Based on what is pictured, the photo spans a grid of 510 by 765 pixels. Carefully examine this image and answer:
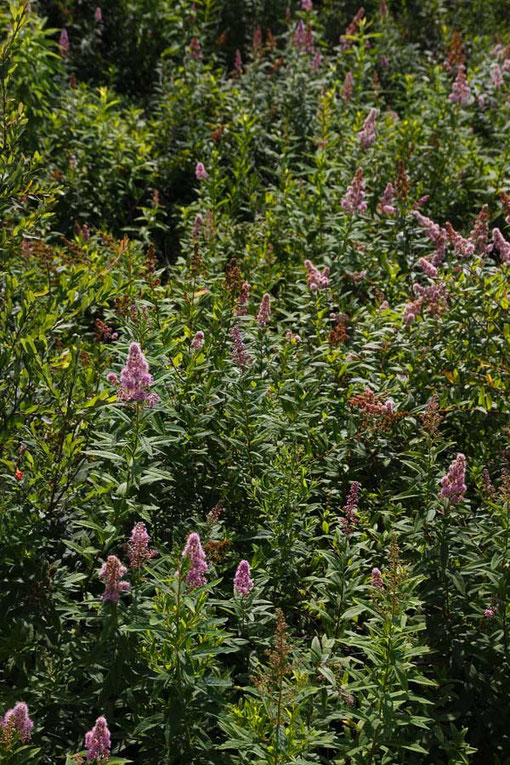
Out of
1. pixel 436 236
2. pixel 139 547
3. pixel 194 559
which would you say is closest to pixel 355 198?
pixel 436 236

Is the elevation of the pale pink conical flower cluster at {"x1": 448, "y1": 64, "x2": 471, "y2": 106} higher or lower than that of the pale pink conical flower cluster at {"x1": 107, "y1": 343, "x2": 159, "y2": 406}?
higher

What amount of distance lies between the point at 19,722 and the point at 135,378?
1223 mm

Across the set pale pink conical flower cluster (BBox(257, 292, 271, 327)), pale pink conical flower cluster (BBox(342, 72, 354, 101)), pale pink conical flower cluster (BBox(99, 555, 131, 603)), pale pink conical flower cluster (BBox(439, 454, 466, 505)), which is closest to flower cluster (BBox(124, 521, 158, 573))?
pale pink conical flower cluster (BBox(99, 555, 131, 603))

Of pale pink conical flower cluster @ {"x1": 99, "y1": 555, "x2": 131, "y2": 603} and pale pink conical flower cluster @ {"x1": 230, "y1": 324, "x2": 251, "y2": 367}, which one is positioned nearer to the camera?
pale pink conical flower cluster @ {"x1": 99, "y1": 555, "x2": 131, "y2": 603}

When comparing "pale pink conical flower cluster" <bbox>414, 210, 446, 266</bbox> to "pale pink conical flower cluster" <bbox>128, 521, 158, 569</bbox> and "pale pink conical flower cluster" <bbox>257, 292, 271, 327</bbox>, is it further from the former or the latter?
"pale pink conical flower cluster" <bbox>128, 521, 158, 569</bbox>

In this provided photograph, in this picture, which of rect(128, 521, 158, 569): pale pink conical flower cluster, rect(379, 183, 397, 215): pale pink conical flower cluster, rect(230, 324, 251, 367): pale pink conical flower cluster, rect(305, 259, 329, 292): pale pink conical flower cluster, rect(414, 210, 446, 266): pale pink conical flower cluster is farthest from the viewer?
rect(379, 183, 397, 215): pale pink conical flower cluster

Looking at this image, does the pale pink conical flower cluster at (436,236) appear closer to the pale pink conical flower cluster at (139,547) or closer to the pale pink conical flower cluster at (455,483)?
the pale pink conical flower cluster at (455,483)

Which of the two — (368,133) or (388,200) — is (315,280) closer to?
(388,200)

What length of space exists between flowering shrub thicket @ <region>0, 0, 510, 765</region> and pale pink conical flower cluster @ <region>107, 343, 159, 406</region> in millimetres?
12

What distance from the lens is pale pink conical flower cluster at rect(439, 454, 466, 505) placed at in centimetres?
334

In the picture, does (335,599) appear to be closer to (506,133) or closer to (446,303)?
(446,303)

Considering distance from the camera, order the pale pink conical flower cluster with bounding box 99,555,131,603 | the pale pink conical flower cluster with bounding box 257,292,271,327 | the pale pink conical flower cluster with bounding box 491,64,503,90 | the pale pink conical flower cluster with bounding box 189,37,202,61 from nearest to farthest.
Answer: the pale pink conical flower cluster with bounding box 99,555,131,603 → the pale pink conical flower cluster with bounding box 257,292,271,327 → the pale pink conical flower cluster with bounding box 491,64,503,90 → the pale pink conical flower cluster with bounding box 189,37,202,61

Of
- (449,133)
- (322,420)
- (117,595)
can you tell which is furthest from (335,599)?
(449,133)

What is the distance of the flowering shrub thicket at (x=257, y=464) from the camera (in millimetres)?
2898
